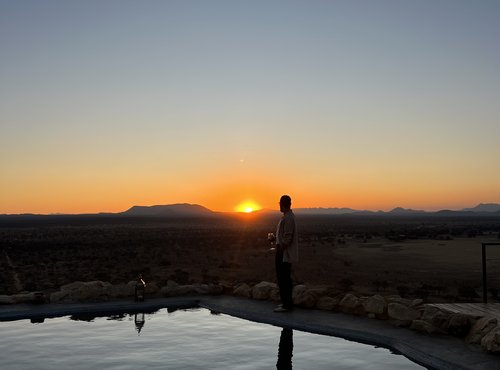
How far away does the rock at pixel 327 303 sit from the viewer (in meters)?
11.4

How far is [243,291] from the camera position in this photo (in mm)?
13430

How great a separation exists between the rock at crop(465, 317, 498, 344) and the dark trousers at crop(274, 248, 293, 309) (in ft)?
12.2

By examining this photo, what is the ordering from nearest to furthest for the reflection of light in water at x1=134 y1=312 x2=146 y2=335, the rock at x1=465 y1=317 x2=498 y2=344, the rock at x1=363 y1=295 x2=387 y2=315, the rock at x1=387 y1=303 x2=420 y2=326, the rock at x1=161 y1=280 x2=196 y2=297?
the rock at x1=465 y1=317 x2=498 y2=344
the rock at x1=387 y1=303 x2=420 y2=326
the reflection of light in water at x1=134 y1=312 x2=146 y2=335
the rock at x1=363 y1=295 x2=387 y2=315
the rock at x1=161 y1=280 x2=196 y2=297

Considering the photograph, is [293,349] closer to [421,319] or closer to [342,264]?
[421,319]

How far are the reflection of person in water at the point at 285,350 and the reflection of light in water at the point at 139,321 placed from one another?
2.57 metres

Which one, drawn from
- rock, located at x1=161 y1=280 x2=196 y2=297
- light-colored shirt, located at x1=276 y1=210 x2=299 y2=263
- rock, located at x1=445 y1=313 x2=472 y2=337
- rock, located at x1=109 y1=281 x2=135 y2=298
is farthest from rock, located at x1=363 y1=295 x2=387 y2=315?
rock, located at x1=109 y1=281 x2=135 y2=298

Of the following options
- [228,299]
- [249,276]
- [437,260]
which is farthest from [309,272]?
[228,299]

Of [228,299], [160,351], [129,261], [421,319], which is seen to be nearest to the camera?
[160,351]

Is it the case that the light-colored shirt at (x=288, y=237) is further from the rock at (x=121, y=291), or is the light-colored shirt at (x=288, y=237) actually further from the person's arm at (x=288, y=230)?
the rock at (x=121, y=291)

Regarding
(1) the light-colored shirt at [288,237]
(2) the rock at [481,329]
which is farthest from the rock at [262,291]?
(2) the rock at [481,329]

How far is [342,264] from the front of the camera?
30188 mm

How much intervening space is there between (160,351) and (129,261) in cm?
2425

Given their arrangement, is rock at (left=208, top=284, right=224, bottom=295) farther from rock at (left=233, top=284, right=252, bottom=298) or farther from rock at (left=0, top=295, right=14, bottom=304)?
rock at (left=0, top=295, right=14, bottom=304)

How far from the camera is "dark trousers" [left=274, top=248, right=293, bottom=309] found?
11.2 m
